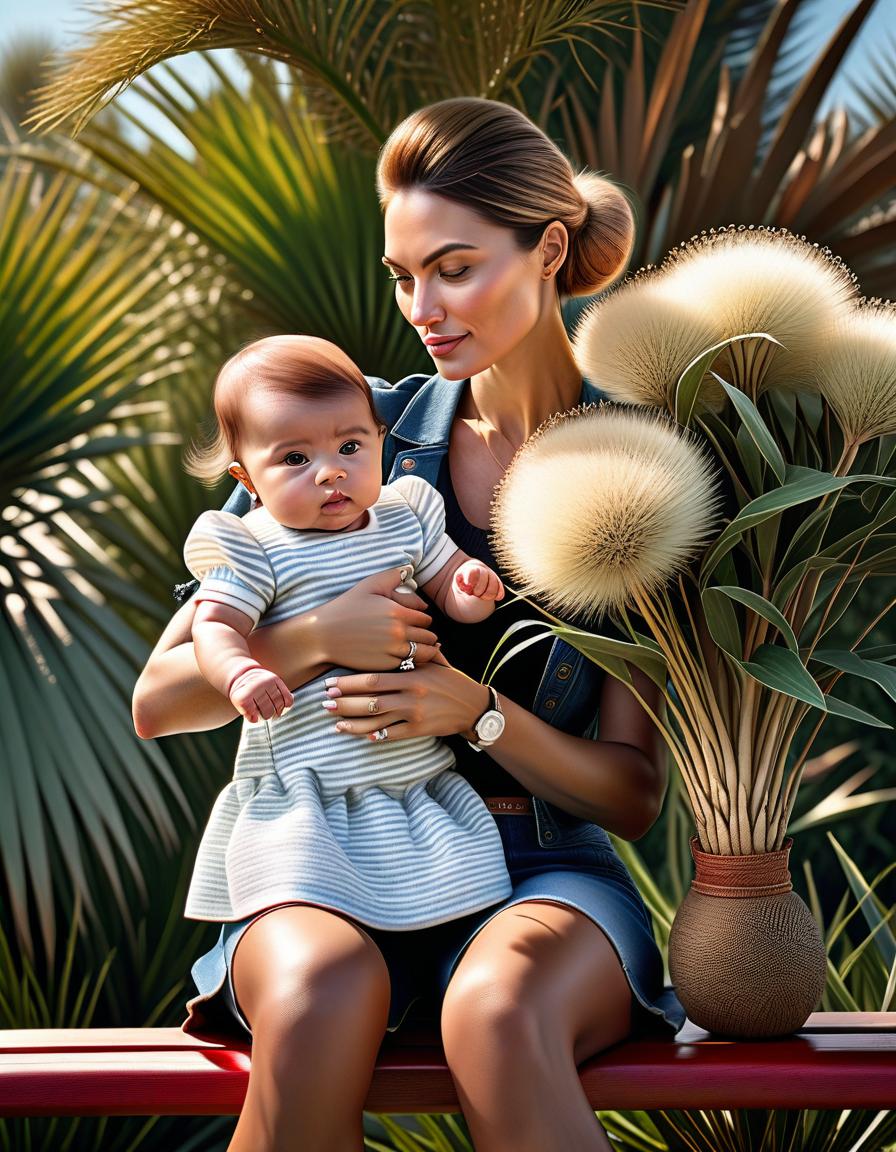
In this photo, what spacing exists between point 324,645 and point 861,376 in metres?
0.64

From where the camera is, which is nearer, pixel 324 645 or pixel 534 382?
pixel 324 645

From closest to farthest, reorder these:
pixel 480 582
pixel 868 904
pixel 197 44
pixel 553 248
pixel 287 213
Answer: pixel 480 582 → pixel 553 248 → pixel 868 904 → pixel 197 44 → pixel 287 213

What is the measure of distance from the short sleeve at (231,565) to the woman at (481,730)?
49mm

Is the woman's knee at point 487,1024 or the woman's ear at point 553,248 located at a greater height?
the woman's ear at point 553,248

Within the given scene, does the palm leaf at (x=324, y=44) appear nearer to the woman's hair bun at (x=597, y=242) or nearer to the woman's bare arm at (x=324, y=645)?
the woman's hair bun at (x=597, y=242)

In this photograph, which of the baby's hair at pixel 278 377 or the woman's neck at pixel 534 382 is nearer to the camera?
the baby's hair at pixel 278 377

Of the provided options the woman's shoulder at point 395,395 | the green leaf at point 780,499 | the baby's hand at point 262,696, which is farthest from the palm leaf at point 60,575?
the green leaf at point 780,499

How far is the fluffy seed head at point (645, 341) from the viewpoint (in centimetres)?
144

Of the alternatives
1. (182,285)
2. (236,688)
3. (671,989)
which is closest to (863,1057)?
(671,989)

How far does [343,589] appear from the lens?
1.64 metres

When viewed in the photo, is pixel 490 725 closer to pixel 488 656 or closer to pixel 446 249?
pixel 488 656

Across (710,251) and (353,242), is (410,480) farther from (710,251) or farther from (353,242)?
(353,242)

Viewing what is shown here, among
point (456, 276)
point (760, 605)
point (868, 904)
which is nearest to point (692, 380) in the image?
point (760, 605)

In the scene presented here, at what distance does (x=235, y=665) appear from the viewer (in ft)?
4.73
